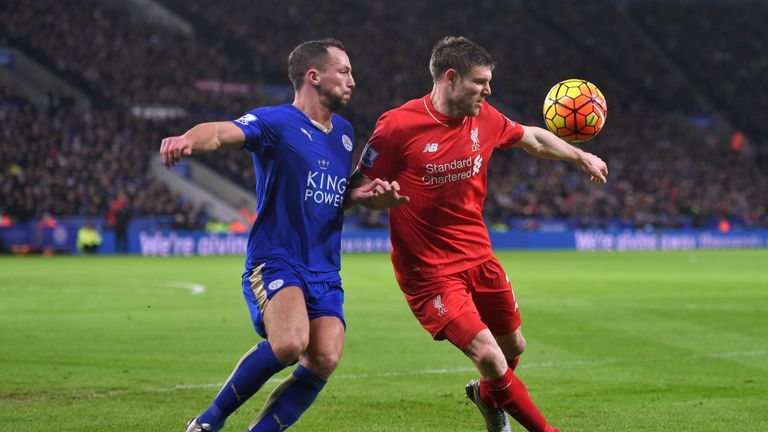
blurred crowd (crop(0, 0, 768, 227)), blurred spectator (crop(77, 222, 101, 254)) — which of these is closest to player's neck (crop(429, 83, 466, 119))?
blurred spectator (crop(77, 222, 101, 254))

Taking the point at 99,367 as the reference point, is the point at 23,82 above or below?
above

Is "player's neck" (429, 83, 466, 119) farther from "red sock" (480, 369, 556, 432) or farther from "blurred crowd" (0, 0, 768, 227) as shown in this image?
"blurred crowd" (0, 0, 768, 227)

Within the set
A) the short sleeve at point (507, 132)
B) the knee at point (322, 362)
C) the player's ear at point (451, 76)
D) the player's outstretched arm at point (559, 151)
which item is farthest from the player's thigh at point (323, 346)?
the player's outstretched arm at point (559, 151)

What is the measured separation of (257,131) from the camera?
18.4ft

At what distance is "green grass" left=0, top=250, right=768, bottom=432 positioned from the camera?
737cm

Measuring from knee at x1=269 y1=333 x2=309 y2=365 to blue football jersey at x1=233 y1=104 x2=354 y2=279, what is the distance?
0.49 meters

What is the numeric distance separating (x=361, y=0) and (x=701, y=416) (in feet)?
166

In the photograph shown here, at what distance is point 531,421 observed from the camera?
19.9 feet

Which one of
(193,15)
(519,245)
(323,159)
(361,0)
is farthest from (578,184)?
(323,159)

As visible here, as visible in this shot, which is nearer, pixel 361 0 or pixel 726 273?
pixel 726 273

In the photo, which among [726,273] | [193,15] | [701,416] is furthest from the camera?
[193,15]

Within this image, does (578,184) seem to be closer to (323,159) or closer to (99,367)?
(99,367)

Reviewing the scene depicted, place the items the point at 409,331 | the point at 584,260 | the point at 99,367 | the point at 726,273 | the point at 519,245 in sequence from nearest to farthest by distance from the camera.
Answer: the point at 99,367 → the point at 409,331 → the point at 726,273 → the point at 584,260 → the point at 519,245

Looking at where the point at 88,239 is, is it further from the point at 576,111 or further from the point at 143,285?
the point at 576,111
